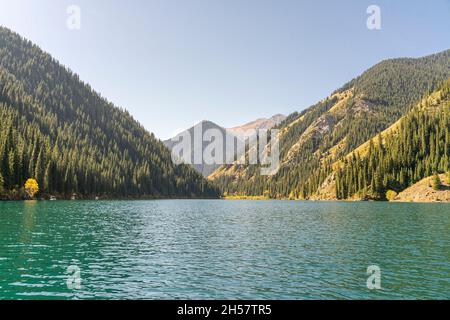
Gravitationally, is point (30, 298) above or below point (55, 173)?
below

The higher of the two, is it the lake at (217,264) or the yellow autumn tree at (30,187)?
the yellow autumn tree at (30,187)

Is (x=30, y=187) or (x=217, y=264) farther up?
(x=30, y=187)

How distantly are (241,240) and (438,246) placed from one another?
26.8 meters

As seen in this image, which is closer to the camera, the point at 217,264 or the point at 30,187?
the point at 217,264

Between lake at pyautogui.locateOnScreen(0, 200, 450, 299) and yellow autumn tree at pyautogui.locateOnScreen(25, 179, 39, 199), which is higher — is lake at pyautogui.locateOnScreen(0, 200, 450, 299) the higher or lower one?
the lower one

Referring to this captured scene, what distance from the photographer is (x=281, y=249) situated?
49375 mm

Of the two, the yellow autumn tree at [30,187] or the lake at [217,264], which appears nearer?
the lake at [217,264]

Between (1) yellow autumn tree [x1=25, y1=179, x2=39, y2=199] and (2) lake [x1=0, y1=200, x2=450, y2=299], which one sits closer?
(2) lake [x1=0, y1=200, x2=450, y2=299]

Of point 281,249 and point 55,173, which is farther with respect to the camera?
point 55,173
